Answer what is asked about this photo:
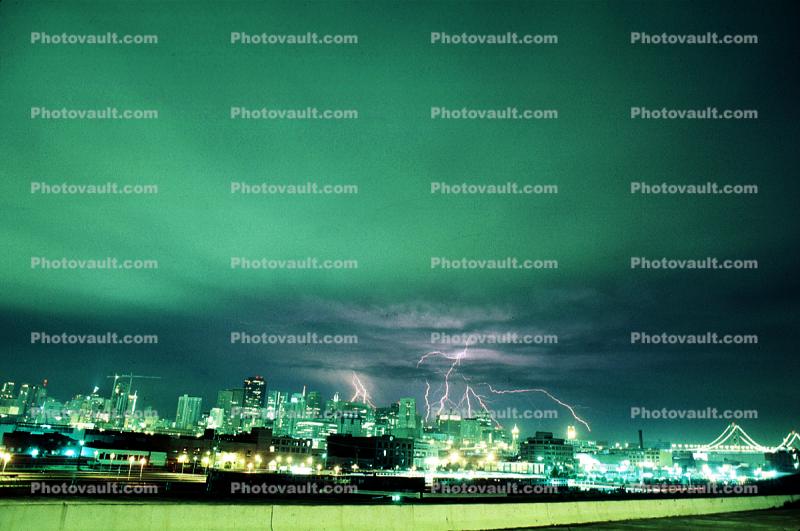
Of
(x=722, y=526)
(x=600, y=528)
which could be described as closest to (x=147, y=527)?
(x=600, y=528)

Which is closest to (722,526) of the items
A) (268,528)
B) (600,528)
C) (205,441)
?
(600,528)

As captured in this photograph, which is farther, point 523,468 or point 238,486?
point 523,468

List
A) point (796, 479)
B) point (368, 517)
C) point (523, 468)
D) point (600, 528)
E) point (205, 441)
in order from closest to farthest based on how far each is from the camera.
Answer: point (368, 517) < point (600, 528) < point (796, 479) < point (205, 441) < point (523, 468)

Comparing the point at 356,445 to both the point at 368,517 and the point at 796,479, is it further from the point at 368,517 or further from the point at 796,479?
the point at 368,517

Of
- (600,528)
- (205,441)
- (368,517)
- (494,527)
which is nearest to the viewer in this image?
(368,517)

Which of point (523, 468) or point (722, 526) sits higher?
point (722, 526)

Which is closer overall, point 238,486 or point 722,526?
point 238,486

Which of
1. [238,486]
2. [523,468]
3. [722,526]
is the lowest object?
[523,468]

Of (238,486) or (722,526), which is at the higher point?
(238,486)

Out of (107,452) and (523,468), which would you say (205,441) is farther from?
(523,468)
